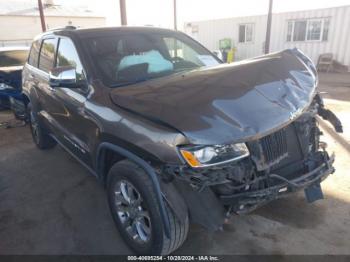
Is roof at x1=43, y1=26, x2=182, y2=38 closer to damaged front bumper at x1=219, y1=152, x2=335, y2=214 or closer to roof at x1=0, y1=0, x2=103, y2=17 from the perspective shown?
damaged front bumper at x1=219, y1=152, x2=335, y2=214

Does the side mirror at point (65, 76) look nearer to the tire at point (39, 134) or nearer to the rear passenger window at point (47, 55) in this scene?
the rear passenger window at point (47, 55)

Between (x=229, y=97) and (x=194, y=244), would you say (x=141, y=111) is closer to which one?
(x=229, y=97)

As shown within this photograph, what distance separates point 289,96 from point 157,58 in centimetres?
153

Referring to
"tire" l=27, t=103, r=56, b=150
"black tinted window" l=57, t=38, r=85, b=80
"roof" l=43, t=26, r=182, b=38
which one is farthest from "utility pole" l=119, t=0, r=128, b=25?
"black tinted window" l=57, t=38, r=85, b=80

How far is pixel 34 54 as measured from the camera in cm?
459

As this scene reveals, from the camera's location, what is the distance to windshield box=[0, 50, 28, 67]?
8.13m

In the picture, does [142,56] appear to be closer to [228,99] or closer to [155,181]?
[228,99]

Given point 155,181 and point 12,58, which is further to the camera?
point 12,58

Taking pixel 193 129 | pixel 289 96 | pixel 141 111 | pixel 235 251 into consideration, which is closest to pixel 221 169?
pixel 193 129

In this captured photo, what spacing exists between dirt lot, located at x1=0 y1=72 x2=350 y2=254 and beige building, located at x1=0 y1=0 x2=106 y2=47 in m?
24.5

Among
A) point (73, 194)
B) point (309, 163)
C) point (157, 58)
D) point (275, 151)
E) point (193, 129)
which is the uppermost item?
point (157, 58)

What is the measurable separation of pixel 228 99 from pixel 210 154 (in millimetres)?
442

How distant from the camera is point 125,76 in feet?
9.60

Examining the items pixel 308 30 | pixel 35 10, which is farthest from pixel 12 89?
pixel 35 10
